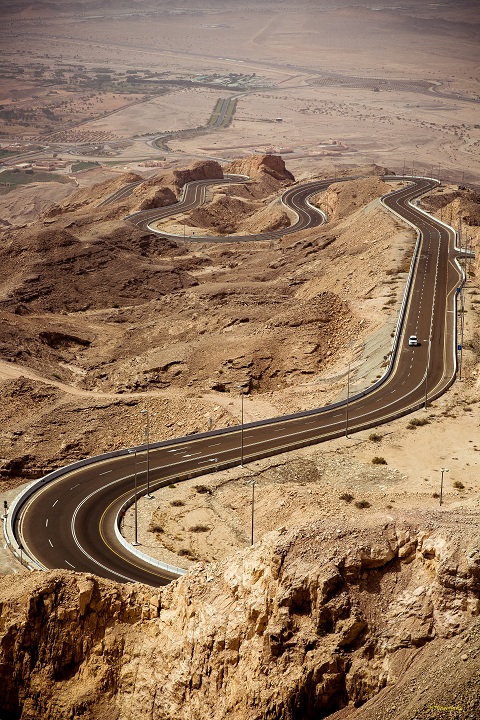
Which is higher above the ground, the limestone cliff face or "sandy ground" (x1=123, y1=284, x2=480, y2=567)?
the limestone cliff face

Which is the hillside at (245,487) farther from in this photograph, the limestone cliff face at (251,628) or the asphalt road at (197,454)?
the asphalt road at (197,454)

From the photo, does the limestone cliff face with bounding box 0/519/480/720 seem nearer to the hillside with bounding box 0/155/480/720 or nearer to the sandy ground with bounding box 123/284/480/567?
the hillside with bounding box 0/155/480/720

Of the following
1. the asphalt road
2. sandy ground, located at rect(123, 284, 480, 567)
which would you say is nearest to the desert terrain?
sandy ground, located at rect(123, 284, 480, 567)

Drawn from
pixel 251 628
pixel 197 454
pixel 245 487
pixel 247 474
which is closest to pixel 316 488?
pixel 245 487

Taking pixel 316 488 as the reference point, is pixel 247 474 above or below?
below

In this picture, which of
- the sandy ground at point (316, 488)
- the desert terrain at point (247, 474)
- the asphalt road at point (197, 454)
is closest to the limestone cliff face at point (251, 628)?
the desert terrain at point (247, 474)

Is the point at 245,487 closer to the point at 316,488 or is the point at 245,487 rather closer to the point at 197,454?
the point at 316,488

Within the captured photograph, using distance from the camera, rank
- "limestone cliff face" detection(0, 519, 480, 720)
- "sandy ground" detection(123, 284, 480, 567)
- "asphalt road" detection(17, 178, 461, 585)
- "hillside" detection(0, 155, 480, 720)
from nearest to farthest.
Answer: "limestone cliff face" detection(0, 519, 480, 720)
"hillside" detection(0, 155, 480, 720)
"asphalt road" detection(17, 178, 461, 585)
"sandy ground" detection(123, 284, 480, 567)
